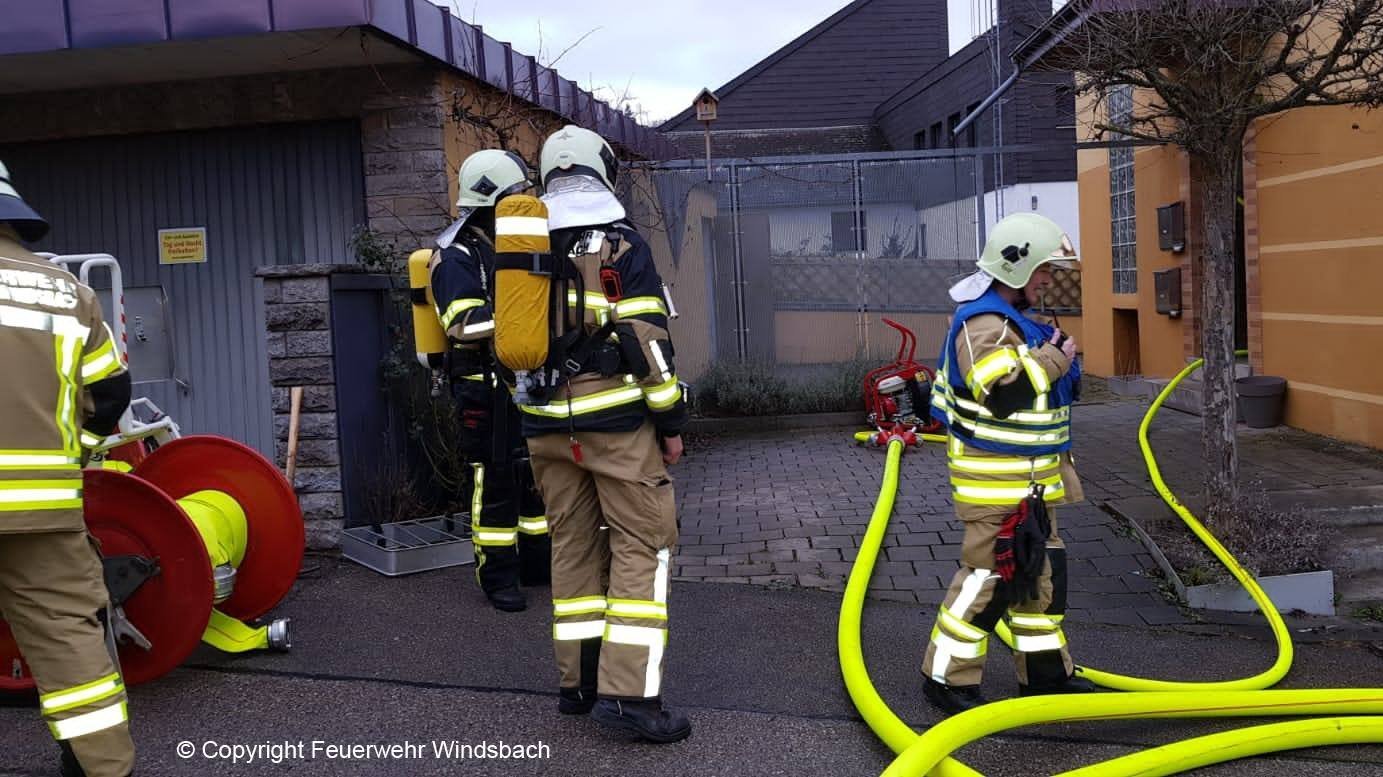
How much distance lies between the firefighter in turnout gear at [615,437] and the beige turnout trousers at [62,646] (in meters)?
1.51

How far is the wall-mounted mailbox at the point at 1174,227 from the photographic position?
35.1ft

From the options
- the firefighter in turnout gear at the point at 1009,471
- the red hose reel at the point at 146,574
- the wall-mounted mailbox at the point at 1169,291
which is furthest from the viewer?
the wall-mounted mailbox at the point at 1169,291

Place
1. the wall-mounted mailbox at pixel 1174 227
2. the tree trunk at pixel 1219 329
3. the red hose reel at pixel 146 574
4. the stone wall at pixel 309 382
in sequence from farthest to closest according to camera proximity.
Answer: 1. the wall-mounted mailbox at pixel 1174 227
2. the stone wall at pixel 309 382
3. the tree trunk at pixel 1219 329
4. the red hose reel at pixel 146 574

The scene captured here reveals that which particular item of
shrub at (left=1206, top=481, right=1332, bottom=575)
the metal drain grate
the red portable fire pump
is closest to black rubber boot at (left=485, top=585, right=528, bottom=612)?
the metal drain grate

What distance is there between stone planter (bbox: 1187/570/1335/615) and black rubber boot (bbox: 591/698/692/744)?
288 cm

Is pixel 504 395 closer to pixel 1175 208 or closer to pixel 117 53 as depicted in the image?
pixel 117 53

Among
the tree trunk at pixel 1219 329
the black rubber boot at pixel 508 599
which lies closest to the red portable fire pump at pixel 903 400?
the tree trunk at pixel 1219 329

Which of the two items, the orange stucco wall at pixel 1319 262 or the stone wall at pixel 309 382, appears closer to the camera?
the stone wall at pixel 309 382

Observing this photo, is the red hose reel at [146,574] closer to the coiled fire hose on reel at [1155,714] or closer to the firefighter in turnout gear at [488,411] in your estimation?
the firefighter in turnout gear at [488,411]

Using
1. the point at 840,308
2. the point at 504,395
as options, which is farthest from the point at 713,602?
the point at 840,308

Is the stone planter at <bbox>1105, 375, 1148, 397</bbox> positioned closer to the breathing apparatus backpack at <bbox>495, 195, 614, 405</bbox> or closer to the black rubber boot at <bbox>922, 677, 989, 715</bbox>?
the black rubber boot at <bbox>922, 677, 989, 715</bbox>

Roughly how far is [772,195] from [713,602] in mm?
6996

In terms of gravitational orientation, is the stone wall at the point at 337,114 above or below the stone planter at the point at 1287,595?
above

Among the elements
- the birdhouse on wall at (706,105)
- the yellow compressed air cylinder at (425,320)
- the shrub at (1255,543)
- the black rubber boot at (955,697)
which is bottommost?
the black rubber boot at (955,697)
